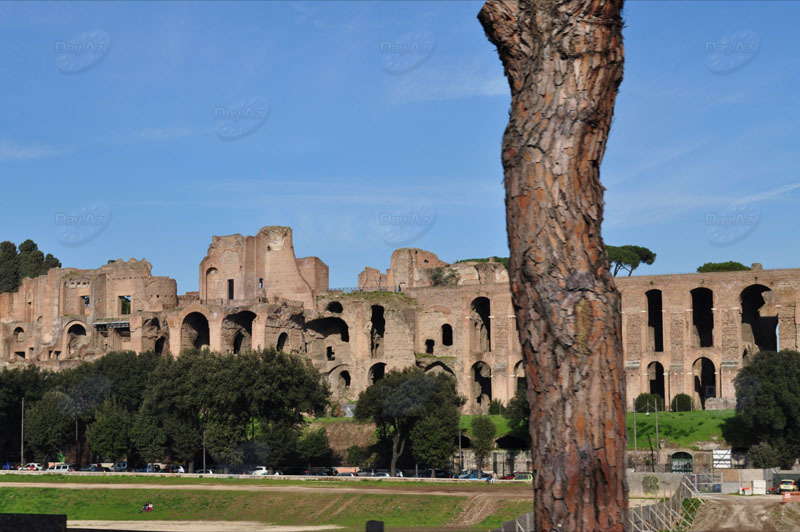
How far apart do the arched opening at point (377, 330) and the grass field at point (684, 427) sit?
1911 centimetres

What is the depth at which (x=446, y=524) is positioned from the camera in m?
32.6

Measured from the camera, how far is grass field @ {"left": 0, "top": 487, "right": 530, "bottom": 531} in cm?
3322

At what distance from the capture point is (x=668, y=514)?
26469 millimetres

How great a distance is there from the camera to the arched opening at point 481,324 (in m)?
61.1

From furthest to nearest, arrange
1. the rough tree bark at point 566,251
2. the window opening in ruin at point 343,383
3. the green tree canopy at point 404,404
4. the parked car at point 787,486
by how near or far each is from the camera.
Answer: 1. the window opening in ruin at point 343,383
2. the green tree canopy at point 404,404
3. the parked car at point 787,486
4. the rough tree bark at point 566,251

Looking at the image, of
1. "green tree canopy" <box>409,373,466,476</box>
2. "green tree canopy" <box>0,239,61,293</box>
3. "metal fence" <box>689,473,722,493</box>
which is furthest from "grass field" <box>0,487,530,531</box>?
"green tree canopy" <box>0,239,61,293</box>

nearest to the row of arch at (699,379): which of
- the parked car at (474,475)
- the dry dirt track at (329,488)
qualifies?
the parked car at (474,475)

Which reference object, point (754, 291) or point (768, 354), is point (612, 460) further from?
point (754, 291)

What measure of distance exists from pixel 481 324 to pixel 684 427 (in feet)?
60.1

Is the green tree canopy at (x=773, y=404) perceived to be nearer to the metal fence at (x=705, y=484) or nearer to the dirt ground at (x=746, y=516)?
the metal fence at (x=705, y=484)

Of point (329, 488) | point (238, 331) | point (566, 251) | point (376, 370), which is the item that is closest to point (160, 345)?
point (238, 331)

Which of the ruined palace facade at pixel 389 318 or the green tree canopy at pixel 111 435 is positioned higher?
the ruined palace facade at pixel 389 318

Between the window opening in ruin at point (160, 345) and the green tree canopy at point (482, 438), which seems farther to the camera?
the window opening in ruin at point (160, 345)

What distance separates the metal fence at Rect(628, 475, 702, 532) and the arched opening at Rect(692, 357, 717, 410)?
26.9 metres
